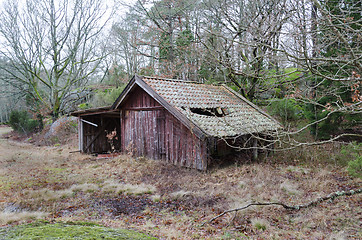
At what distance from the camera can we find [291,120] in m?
13.8

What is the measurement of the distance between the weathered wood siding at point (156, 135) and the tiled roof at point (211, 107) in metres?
0.74

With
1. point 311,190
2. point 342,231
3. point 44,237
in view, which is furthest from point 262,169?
point 44,237

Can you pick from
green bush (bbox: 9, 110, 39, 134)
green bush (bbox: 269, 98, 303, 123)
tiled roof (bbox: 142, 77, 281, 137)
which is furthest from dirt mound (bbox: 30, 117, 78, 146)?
green bush (bbox: 269, 98, 303, 123)

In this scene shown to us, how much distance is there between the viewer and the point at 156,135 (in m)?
11.3

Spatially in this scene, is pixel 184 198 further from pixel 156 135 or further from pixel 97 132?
pixel 97 132

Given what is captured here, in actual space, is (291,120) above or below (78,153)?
above

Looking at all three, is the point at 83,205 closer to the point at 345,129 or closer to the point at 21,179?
the point at 21,179

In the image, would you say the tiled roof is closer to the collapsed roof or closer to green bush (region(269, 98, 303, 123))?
the collapsed roof

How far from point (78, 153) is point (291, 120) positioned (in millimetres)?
13304

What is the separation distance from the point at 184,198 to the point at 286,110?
8.85m

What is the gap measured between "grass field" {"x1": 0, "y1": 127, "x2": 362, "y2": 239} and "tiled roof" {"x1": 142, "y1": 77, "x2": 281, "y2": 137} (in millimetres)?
1699

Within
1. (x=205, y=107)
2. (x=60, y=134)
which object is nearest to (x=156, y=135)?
(x=205, y=107)

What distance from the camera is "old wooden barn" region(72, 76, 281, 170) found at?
9438 millimetres

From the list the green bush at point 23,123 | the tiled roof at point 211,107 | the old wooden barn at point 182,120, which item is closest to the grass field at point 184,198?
the old wooden barn at point 182,120
